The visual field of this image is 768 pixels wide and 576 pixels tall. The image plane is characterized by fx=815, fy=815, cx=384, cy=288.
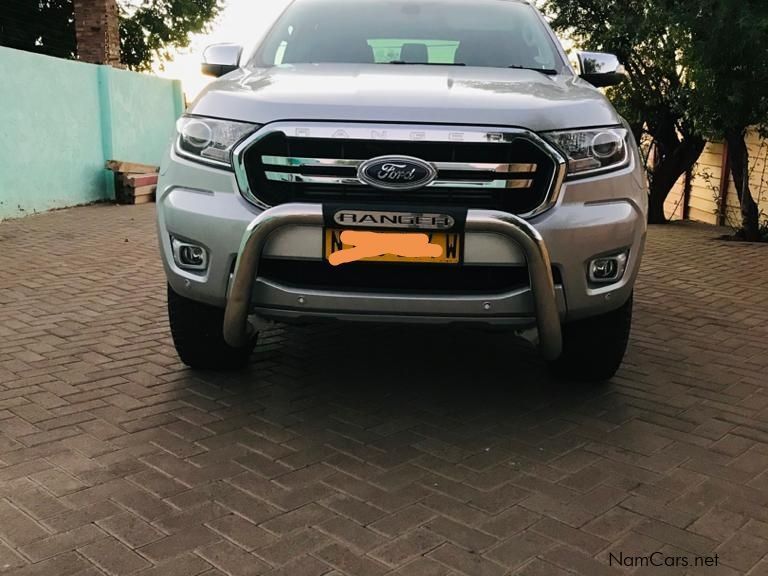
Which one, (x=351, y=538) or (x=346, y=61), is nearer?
(x=351, y=538)

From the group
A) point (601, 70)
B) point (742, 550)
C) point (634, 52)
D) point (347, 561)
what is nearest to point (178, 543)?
point (347, 561)

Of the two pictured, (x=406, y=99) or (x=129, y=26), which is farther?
(x=129, y=26)

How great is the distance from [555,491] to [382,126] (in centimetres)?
149

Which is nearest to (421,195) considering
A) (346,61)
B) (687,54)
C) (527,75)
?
(527,75)

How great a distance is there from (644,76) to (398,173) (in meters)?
10.7

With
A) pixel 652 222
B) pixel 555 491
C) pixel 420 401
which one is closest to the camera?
pixel 555 491

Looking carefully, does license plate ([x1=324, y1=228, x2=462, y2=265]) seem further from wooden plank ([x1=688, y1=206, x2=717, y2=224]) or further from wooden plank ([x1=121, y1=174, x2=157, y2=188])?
wooden plank ([x1=688, y1=206, x2=717, y2=224])

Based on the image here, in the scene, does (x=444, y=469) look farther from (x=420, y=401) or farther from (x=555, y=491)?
(x=420, y=401)

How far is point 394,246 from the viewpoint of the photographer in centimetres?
306

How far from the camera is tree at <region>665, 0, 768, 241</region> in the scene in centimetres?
811

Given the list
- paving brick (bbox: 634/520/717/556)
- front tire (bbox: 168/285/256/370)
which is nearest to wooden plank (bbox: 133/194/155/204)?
front tire (bbox: 168/285/256/370)

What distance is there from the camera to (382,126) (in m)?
3.11

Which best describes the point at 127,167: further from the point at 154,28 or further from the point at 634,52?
the point at 154,28

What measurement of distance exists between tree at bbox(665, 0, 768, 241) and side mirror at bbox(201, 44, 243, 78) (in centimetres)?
555
